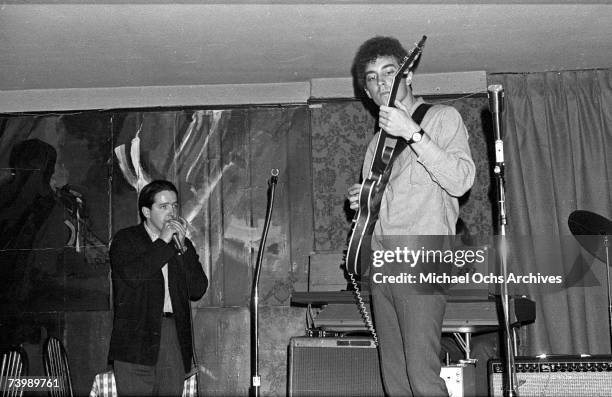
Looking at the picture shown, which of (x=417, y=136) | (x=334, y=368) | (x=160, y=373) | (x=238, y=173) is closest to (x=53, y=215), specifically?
(x=238, y=173)

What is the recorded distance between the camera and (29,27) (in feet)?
12.7

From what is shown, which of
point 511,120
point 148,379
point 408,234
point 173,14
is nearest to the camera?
point 408,234

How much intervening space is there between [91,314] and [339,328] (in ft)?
7.72

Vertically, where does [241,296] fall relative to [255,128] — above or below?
below

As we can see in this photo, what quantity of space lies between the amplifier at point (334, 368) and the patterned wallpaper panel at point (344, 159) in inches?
71.3

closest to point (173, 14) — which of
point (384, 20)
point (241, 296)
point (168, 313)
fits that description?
point (384, 20)

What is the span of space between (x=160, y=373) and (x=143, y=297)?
0.43 metres

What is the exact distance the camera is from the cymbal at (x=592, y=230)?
355cm

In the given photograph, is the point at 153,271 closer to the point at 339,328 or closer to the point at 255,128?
the point at 339,328

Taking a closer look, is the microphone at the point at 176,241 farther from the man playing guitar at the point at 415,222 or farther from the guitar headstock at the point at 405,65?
the guitar headstock at the point at 405,65

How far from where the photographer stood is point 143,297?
12.0 ft

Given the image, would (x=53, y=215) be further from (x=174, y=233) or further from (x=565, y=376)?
(x=565, y=376)

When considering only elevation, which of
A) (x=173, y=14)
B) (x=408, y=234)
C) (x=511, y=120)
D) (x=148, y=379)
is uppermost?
(x=173, y=14)

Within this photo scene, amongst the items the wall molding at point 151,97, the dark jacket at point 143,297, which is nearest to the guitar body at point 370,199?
the dark jacket at point 143,297
